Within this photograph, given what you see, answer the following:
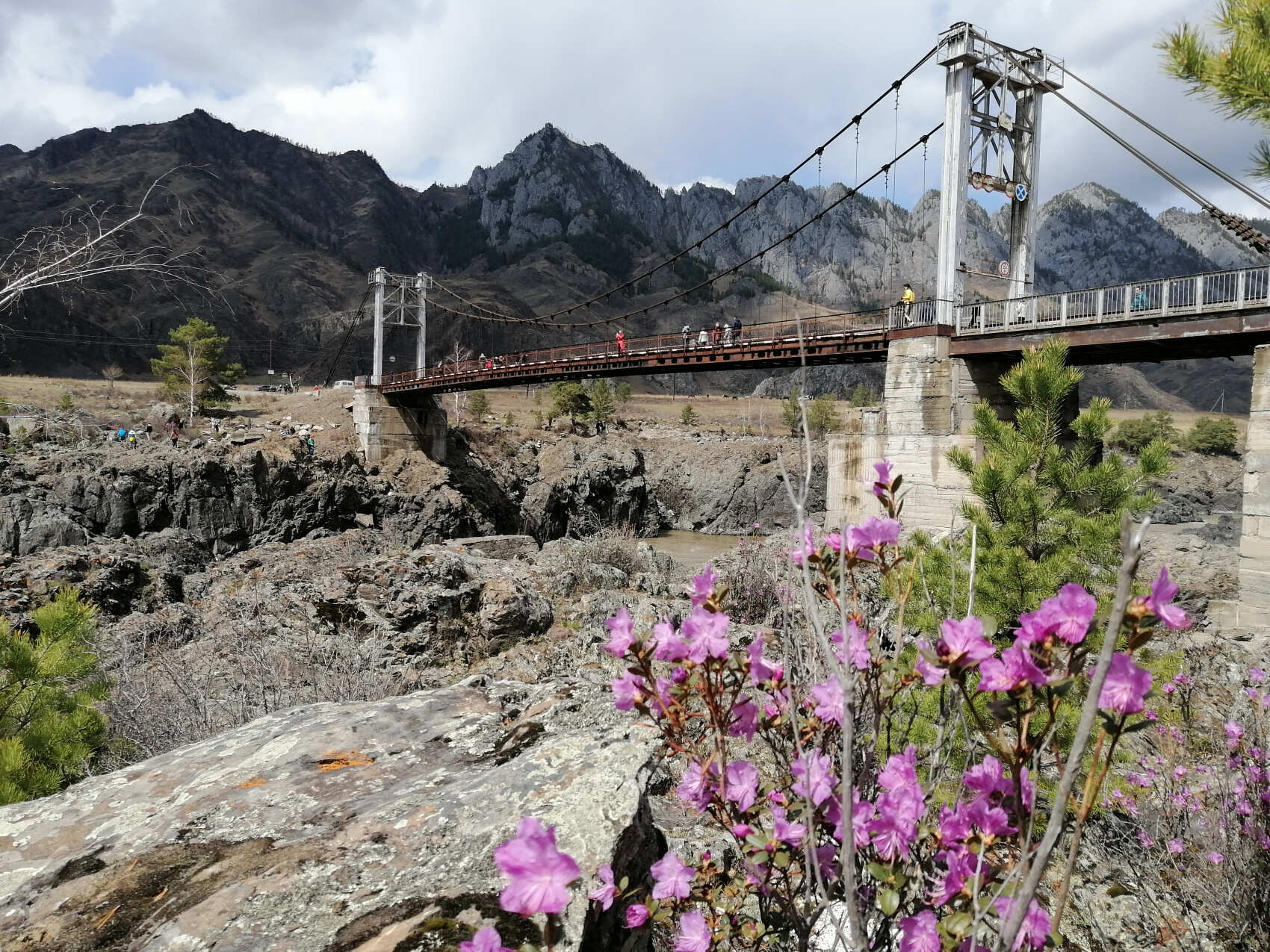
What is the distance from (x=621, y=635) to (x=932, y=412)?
1368 centimetres

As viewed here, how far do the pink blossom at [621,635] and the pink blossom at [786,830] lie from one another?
1.43 ft

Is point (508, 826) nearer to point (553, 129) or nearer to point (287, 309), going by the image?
point (287, 309)

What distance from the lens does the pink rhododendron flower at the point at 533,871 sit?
3.27 feet

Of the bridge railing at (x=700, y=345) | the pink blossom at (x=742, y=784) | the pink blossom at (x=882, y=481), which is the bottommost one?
the pink blossom at (x=742, y=784)

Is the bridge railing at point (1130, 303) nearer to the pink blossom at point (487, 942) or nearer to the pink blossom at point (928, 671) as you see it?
the pink blossom at point (928, 671)

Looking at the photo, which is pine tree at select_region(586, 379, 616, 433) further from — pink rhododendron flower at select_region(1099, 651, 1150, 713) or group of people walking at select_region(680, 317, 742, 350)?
pink rhododendron flower at select_region(1099, 651, 1150, 713)

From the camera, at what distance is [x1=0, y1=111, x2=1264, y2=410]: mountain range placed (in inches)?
3543

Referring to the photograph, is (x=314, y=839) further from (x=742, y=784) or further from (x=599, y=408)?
(x=599, y=408)

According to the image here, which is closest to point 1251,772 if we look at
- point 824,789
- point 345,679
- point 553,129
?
point 824,789

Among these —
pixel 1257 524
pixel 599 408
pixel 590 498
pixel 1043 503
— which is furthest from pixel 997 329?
pixel 599 408

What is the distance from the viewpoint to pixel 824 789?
1448mm

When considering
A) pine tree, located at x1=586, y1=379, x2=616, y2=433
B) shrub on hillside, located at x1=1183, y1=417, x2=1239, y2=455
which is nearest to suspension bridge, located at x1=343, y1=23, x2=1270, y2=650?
pine tree, located at x1=586, y1=379, x2=616, y2=433

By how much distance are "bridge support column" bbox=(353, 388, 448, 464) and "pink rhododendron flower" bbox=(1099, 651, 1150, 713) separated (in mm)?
32140

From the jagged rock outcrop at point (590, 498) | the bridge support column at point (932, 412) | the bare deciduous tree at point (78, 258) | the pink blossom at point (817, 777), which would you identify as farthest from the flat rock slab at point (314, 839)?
the jagged rock outcrop at point (590, 498)
